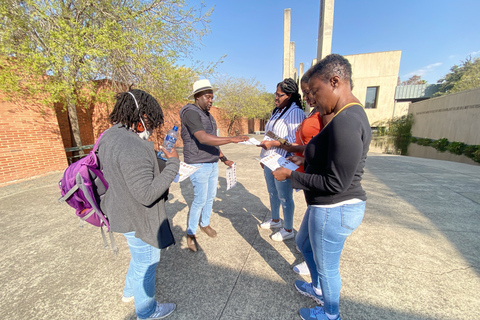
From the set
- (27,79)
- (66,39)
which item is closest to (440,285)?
(66,39)

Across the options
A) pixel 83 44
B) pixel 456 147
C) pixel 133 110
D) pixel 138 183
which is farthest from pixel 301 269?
pixel 456 147

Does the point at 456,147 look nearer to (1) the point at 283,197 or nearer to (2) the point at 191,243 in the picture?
(1) the point at 283,197

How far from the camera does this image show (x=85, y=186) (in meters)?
1.30

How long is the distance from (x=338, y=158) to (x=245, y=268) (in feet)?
5.79

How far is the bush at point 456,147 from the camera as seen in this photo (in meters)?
10.9

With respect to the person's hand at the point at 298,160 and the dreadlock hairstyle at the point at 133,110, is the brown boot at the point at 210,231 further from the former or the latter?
the dreadlock hairstyle at the point at 133,110

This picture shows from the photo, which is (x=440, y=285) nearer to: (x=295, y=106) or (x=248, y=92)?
(x=295, y=106)

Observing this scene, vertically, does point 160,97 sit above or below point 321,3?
below

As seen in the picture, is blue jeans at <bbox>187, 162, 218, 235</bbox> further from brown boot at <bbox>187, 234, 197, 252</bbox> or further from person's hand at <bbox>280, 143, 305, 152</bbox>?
person's hand at <bbox>280, 143, 305, 152</bbox>

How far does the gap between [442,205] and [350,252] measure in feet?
9.66

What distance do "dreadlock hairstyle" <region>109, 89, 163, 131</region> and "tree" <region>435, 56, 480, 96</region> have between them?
30.6 meters

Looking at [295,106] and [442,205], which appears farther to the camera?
[442,205]

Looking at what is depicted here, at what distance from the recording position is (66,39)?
4547 millimetres

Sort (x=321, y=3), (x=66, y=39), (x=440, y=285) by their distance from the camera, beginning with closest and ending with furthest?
(x=440, y=285) → (x=66, y=39) → (x=321, y=3)
